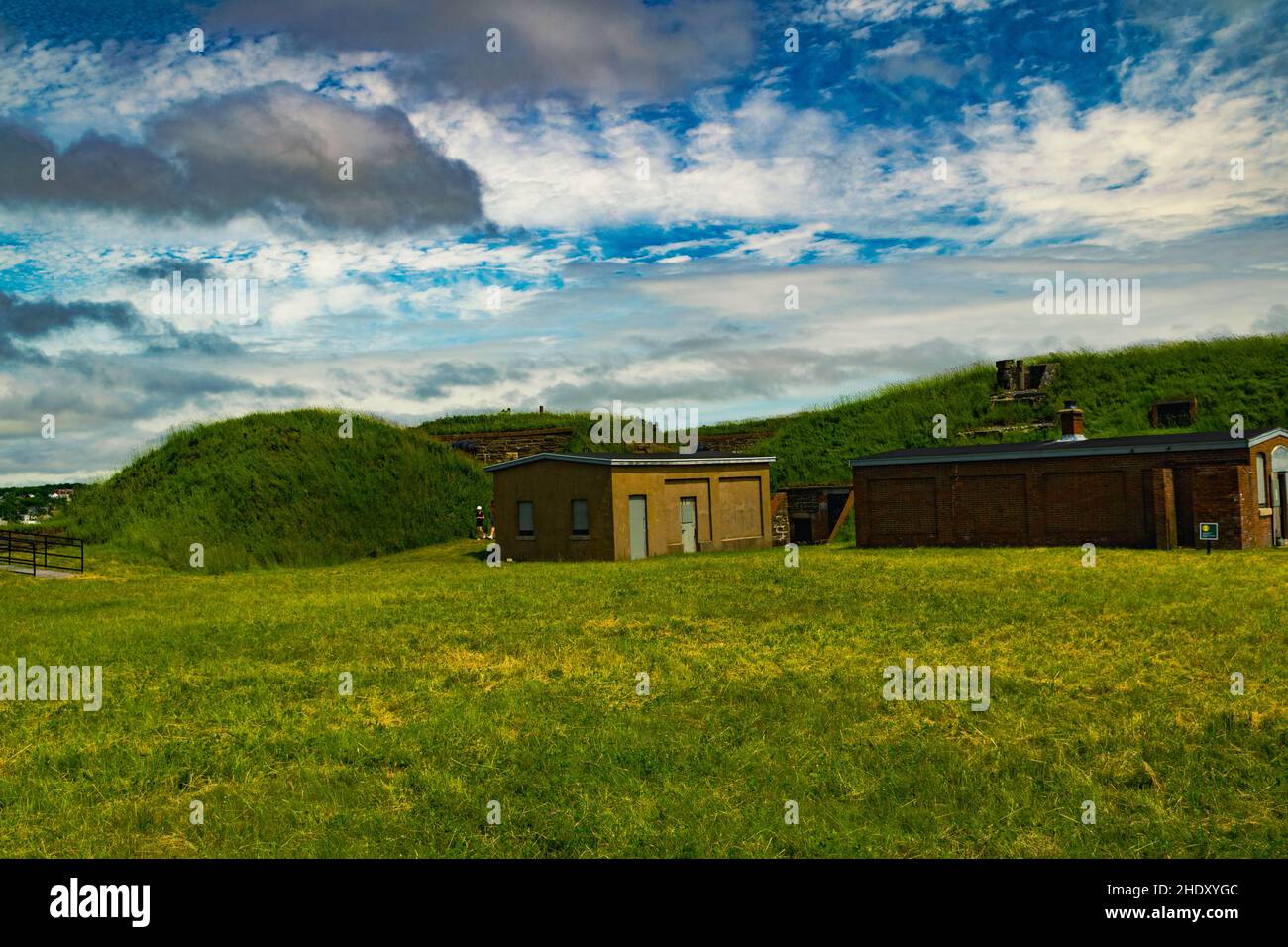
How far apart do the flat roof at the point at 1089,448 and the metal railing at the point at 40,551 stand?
2875cm

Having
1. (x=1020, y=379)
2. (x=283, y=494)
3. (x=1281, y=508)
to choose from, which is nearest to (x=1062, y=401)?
(x=1020, y=379)

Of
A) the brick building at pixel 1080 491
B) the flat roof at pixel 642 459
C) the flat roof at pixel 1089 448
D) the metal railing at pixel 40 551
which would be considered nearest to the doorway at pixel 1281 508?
the brick building at pixel 1080 491

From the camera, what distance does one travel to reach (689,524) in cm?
4078

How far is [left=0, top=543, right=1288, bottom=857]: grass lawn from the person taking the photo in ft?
27.4

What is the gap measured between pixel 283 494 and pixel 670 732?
3948 centimetres

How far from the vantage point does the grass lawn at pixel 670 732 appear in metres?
8.36

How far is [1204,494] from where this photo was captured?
32.6 m

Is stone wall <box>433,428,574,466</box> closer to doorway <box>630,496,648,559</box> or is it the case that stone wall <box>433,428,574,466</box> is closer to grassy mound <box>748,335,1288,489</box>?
grassy mound <box>748,335,1288,489</box>

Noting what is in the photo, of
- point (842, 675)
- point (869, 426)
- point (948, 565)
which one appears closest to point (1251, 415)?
point (869, 426)

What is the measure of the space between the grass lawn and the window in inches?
617

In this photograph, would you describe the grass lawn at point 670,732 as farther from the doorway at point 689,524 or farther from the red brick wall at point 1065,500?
the doorway at point 689,524

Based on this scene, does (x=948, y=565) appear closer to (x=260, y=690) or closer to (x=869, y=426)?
(x=260, y=690)

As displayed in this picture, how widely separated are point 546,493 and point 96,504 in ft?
78.1

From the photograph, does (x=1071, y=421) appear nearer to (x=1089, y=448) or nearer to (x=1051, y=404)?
(x=1089, y=448)
